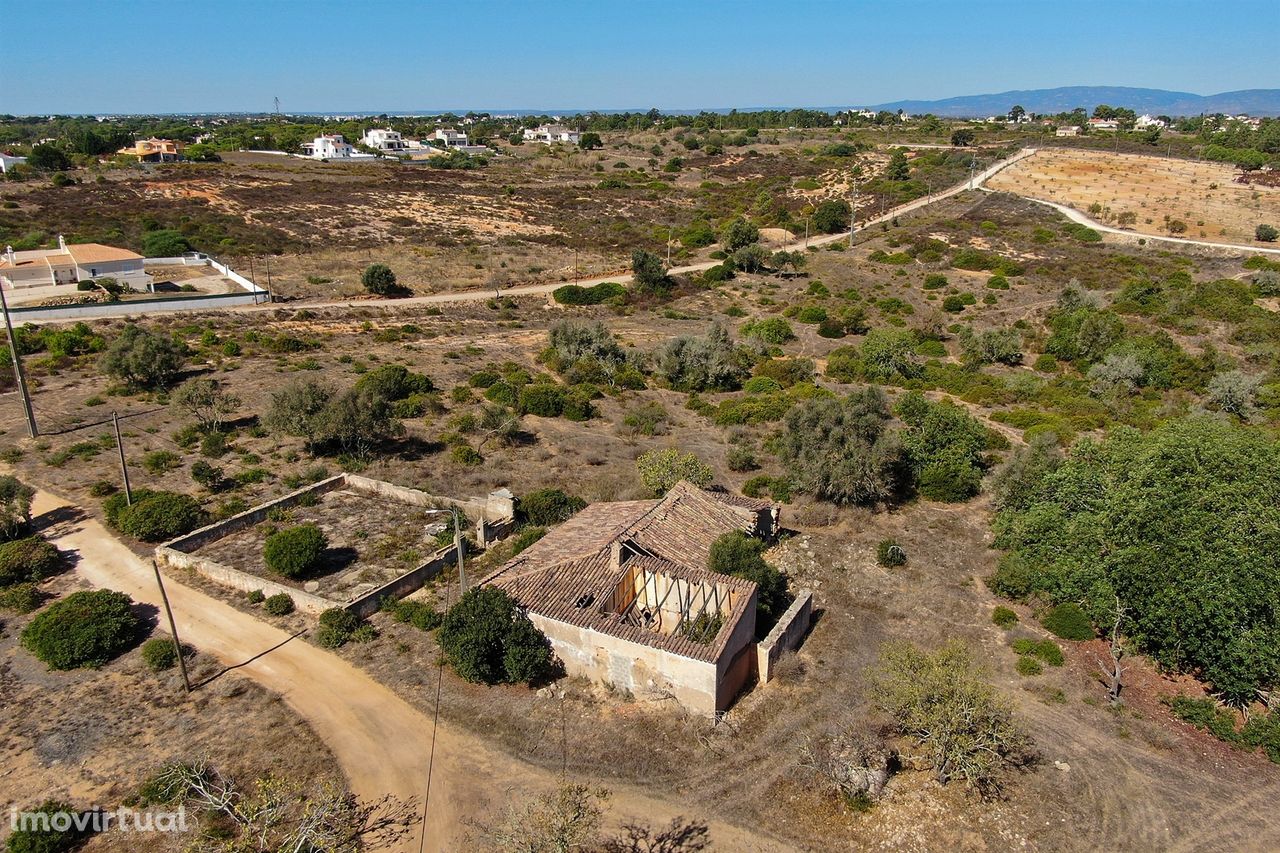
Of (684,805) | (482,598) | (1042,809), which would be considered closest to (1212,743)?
(1042,809)

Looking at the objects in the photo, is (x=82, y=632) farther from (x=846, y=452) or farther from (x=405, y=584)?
(x=846, y=452)

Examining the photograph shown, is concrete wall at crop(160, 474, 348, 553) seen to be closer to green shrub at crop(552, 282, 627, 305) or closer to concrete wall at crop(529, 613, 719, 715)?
concrete wall at crop(529, 613, 719, 715)

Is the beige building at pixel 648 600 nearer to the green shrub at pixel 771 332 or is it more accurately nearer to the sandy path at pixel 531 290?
the green shrub at pixel 771 332

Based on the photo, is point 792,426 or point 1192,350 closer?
point 792,426

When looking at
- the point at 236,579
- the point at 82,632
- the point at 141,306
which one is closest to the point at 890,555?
the point at 236,579

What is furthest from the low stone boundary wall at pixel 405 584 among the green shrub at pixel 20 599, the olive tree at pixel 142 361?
the olive tree at pixel 142 361

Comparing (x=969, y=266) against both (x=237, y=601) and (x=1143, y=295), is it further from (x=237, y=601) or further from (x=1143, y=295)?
(x=237, y=601)

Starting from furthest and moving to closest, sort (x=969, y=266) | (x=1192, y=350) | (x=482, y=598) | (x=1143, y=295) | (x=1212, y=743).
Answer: (x=969, y=266)
(x=1143, y=295)
(x=1192, y=350)
(x=482, y=598)
(x=1212, y=743)
